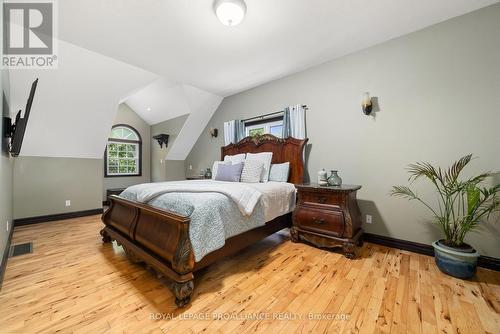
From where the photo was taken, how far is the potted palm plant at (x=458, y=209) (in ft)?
5.92

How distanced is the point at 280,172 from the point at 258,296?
1943 mm

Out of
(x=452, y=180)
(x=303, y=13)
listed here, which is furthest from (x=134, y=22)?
(x=452, y=180)

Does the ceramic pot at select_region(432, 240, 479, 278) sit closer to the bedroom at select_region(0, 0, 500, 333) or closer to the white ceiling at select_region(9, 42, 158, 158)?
the bedroom at select_region(0, 0, 500, 333)

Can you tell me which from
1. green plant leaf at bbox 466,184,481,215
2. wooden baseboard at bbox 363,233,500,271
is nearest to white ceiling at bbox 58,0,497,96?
green plant leaf at bbox 466,184,481,215

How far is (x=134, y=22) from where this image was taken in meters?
2.28

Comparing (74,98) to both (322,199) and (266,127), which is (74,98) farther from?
(322,199)

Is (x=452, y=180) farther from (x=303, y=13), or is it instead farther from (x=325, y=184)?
(x=303, y=13)

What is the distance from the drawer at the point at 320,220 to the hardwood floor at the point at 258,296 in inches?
11.8

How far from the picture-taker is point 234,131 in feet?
14.3

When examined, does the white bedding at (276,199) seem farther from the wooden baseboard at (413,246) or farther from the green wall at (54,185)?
the green wall at (54,185)

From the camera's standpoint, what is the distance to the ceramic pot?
178cm

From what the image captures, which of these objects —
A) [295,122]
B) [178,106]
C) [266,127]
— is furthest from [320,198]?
[178,106]

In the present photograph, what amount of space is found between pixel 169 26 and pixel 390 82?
9.38 feet

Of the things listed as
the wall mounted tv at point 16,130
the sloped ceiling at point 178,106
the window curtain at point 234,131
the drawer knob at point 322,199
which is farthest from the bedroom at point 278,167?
the sloped ceiling at point 178,106
